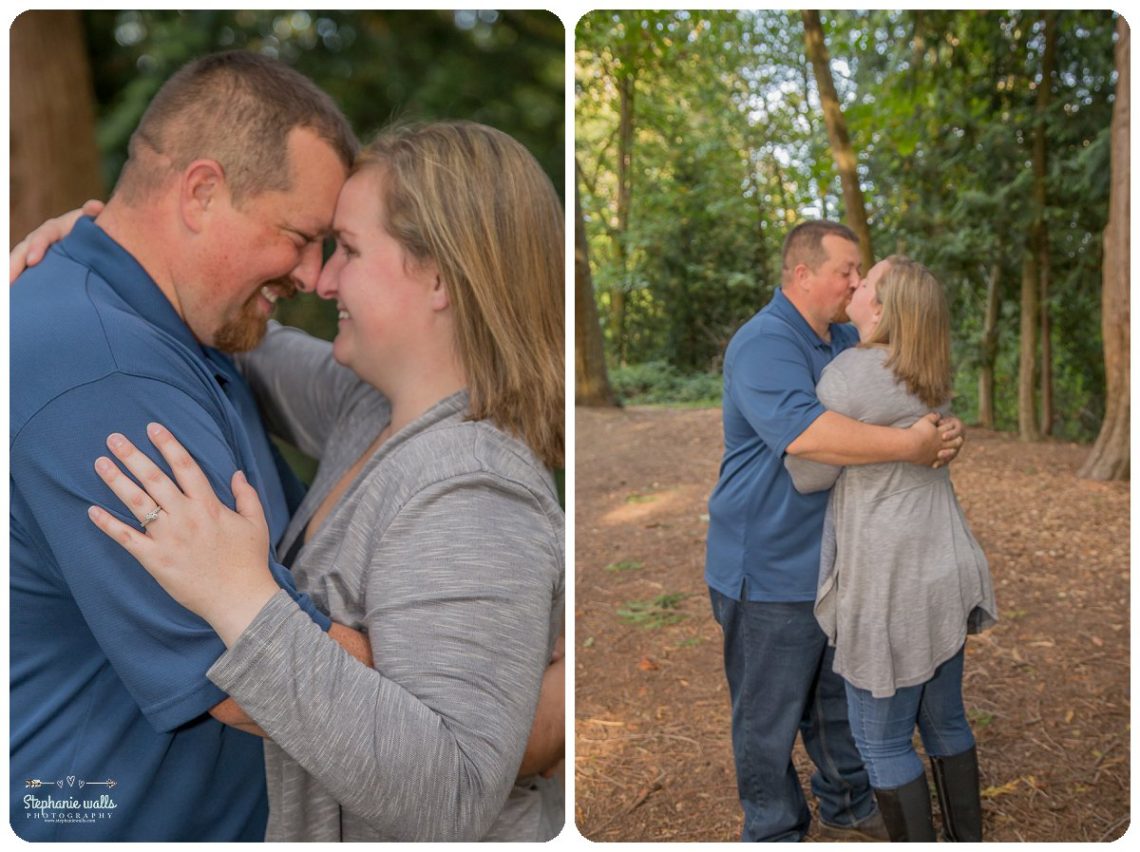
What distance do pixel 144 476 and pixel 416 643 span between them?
0.43 metres

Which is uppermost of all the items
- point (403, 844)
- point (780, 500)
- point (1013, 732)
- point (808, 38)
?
point (808, 38)

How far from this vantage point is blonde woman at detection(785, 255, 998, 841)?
174 cm

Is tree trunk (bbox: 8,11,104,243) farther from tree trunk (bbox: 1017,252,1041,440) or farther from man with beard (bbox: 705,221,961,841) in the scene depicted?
tree trunk (bbox: 1017,252,1041,440)

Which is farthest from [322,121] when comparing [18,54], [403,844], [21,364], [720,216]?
[403,844]

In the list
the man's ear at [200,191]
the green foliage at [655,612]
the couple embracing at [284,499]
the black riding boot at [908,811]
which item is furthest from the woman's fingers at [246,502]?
the black riding boot at [908,811]

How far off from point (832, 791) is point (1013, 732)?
1.16 feet

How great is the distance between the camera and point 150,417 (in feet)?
4.37

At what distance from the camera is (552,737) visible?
1.77 meters

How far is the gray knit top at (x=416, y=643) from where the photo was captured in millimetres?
1271

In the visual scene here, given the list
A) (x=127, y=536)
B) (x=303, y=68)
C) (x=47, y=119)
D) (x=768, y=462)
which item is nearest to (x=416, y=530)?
(x=127, y=536)

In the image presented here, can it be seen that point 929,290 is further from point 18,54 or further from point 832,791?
point 18,54

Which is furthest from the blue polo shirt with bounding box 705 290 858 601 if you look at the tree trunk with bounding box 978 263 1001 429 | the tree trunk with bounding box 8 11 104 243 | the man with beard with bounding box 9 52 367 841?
the tree trunk with bounding box 8 11 104 243

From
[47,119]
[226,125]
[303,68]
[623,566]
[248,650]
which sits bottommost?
[623,566]

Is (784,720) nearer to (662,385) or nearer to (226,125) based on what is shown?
(662,385)
